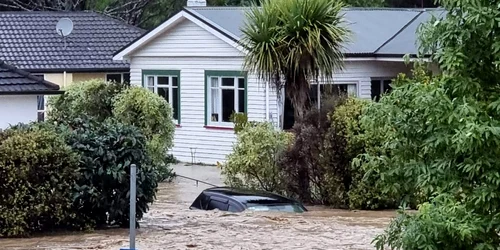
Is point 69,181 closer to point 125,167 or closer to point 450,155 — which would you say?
point 125,167

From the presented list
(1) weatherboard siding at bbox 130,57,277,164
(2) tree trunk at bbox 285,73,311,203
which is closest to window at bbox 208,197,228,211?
(2) tree trunk at bbox 285,73,311,203

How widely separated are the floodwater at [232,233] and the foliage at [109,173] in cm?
33

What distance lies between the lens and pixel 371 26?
3117cm

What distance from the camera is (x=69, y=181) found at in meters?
15.0

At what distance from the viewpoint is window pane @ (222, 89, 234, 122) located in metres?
29.6

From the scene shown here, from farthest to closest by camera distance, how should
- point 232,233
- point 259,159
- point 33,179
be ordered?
point 259,159 → point 232,233 → point 33,179

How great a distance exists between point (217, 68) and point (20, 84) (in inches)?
362

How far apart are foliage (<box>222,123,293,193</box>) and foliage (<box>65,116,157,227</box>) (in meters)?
6.53

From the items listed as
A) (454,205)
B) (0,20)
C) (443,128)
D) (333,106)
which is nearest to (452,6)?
(443,128)

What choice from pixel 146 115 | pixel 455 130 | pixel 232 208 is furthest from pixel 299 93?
pixel 455 130

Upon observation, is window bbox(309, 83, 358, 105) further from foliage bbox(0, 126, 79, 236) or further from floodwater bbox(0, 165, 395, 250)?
foliage bbox(0, 126, 79, 236)

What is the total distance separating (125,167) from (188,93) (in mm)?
15408

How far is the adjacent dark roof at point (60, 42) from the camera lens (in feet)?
115

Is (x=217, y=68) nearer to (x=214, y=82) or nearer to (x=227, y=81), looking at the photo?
(x=227, y=81)
